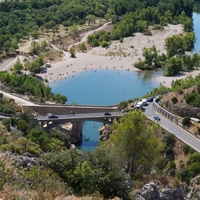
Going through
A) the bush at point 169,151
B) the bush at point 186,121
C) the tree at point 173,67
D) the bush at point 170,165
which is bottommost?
the tree at point 173,67

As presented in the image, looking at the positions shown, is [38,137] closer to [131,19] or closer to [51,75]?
[51,75]

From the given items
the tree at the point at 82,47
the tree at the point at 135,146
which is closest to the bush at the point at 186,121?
the tree at the point at 135,146

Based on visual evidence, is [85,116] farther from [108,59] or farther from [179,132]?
[108,59]

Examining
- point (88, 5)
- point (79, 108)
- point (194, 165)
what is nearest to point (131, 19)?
point (88, 5)

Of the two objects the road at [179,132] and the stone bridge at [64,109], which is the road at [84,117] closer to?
the stone bridge at [64,109]

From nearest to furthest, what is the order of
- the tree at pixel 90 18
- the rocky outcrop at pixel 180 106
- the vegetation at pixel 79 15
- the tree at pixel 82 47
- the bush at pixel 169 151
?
the bush at pixel 169 151 → the rocky outcrop at pixel 180 106 → the tree at pixel 82 47 → the vegetation at pixel 79 15 → the tree at pixel 90 18

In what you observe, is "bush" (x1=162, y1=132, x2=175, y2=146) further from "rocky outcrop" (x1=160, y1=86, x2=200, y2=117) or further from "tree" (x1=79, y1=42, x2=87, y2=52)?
"tree" (x1=79, y1=42, x2=87, y2=52)

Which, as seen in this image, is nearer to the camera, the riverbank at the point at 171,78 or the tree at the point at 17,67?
the riverbank at the point at 171,78
